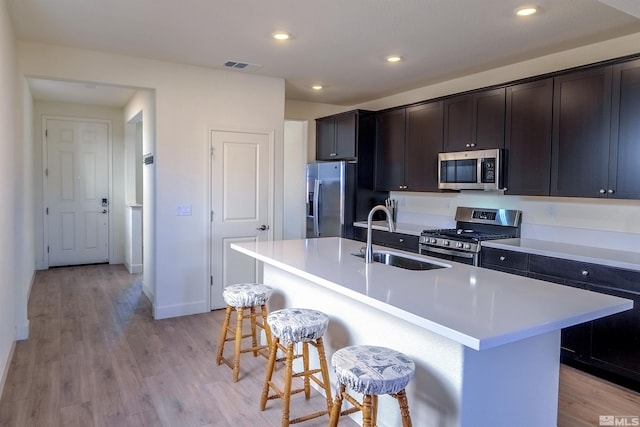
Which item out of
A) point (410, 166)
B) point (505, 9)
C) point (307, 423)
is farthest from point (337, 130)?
point (307, 423)

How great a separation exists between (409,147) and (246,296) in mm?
2837

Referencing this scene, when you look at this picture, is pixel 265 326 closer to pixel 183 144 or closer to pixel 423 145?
pixel 183 144

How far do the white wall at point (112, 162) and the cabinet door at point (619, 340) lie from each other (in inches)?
258

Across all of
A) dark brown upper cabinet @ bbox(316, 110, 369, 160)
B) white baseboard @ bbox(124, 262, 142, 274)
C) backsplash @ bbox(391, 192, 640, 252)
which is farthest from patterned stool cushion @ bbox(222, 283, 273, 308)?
white baseboard @ bbox(124, 262, 142, 274)

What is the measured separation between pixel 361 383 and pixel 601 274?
2.16 m

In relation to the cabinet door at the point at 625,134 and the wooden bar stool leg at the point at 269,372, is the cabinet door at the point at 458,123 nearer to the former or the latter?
the cabinet door at the point at 625,134

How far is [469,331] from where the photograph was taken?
1.46 meters

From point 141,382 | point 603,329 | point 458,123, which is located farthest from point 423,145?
point 141,382

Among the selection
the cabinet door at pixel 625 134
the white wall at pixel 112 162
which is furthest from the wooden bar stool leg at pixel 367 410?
the white wall at pixel 112 162

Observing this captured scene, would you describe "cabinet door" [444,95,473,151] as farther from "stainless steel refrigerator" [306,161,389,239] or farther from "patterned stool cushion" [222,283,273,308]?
"patterned stool cushion" [222,283,273,308]

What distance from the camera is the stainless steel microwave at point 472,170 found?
3.95m

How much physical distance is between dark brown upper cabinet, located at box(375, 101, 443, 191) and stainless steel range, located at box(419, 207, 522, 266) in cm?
53

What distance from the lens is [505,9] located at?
111 inches

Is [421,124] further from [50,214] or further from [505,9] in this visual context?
[50,214]
